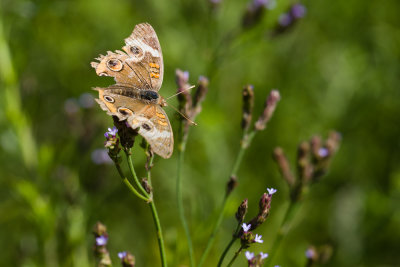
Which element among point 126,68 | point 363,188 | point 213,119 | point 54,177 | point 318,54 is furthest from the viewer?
point 318,54

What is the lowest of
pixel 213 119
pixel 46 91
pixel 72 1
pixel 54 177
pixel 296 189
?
pixel 296 189

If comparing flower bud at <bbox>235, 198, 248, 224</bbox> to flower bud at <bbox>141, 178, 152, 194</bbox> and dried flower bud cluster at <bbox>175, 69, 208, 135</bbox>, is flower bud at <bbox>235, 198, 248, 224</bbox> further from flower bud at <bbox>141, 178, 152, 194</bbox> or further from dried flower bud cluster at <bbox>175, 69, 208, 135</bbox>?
dried flower bud cluster at <bbox>175, 69, 208, 135</bbox>

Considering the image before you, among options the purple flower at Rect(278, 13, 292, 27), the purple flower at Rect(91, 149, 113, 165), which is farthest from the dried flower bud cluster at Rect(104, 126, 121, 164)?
the purple flower at Rect(278, 13, 292, 27)

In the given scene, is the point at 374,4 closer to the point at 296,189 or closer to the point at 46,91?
the point at 296,189

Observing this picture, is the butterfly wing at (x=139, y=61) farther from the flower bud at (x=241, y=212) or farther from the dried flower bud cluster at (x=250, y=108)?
the flower bud at (x=241, y=212)

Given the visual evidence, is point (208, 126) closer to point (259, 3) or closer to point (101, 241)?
point (259, 3)

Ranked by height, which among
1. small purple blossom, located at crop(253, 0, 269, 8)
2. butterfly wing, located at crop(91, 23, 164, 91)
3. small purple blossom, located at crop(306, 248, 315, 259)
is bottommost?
small purple blossom, located at crop(306, 248, 315, 259)

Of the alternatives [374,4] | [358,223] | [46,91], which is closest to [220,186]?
[358,223]
